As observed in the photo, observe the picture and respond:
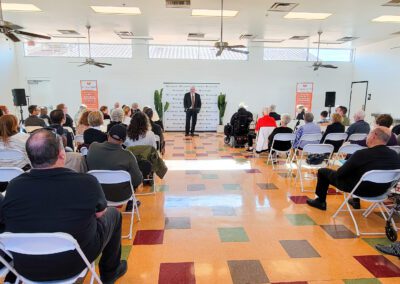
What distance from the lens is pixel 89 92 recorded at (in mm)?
10734

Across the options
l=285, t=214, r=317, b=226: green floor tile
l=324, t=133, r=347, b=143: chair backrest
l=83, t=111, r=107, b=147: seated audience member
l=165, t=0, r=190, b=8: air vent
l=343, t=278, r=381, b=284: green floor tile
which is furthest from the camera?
l=165, t=0, r=190, b=8: air vent

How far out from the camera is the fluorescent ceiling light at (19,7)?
5.88 metres

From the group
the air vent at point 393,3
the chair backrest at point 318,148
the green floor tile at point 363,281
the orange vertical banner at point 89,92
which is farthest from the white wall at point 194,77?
the green floor tile at point 363,281

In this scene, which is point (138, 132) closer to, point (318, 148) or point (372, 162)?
point (318, 148)

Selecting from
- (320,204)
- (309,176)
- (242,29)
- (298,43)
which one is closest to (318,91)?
(298,43)

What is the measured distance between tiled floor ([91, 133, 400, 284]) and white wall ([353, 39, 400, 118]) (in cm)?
663

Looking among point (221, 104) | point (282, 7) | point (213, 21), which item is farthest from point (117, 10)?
point (221, 104)

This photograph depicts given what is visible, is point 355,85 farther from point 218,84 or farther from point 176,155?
point 176,155

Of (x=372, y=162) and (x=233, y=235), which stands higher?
(x=372, y=162)

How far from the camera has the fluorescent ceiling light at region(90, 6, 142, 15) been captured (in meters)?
6.08

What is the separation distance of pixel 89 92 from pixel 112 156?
8.90 meters

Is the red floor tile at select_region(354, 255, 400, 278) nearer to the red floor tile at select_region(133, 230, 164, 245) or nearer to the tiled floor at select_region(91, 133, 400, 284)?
the tiled floor at select_region(91, 133, 400, 284)

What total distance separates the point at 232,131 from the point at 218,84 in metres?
3.77

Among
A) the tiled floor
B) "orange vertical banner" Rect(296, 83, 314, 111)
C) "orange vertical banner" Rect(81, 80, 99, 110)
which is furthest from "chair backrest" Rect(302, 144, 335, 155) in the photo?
"orange vertical banner" Rect(81, 80, 99, 110)
